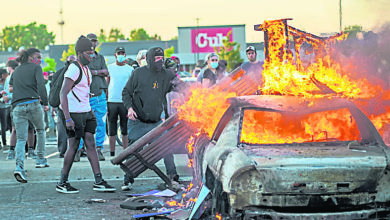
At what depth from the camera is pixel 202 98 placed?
23.8 feet

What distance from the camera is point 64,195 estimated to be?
813 cm

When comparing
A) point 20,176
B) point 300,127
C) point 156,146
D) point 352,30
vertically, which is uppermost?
point 352,30

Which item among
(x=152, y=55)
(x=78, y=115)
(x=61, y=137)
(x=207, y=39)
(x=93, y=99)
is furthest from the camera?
(x=207, y=39)

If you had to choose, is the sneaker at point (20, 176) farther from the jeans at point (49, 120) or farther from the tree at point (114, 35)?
the tree at point (114, 35)

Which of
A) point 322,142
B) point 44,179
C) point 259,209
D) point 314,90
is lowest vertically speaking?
point 44,179

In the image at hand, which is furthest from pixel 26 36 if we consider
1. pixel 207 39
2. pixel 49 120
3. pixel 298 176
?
pixel 298 176

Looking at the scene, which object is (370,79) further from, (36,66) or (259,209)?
(36,66)

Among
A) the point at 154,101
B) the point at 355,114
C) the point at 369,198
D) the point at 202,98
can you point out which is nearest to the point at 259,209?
the point at 369,198

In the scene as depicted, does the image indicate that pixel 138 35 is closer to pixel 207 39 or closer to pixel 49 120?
pixel 207 39

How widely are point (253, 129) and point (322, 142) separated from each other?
64 centimetres

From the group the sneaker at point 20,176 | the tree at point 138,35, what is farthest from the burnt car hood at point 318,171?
the tree at point 138,35

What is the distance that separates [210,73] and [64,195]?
4410 millimetres

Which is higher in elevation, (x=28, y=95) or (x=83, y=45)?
(x=83, y=45)

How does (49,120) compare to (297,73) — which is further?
(49,120)
